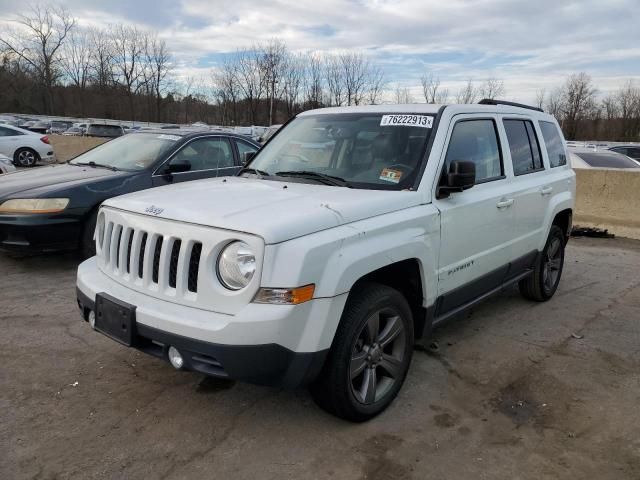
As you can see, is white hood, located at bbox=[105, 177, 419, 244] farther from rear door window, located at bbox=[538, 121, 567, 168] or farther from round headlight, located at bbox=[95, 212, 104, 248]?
rear door window, located at bbox=[538, 121, 567, 168]

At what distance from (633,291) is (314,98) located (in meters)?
51.2

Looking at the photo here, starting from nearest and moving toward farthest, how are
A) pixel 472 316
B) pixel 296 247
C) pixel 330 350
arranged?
pixel 296 247 → pixel 330 350 → pixel 472 316

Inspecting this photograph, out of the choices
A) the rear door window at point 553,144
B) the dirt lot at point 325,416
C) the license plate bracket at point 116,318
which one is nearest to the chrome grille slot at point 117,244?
the license plate bracket at point 116,318

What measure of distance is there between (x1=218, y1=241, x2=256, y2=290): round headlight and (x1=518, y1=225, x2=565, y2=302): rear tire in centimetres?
357

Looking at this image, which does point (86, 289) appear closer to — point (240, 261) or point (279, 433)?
point (240, 261)

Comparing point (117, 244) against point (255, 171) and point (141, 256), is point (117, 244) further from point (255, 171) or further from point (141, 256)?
point (255, 171)

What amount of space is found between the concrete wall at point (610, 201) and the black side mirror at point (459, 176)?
22.6 ft

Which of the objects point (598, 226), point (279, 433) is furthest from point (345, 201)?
point (598, 226)

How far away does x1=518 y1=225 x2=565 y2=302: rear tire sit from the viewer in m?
5.28

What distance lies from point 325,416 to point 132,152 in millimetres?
4964

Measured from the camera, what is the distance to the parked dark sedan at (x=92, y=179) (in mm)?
5645

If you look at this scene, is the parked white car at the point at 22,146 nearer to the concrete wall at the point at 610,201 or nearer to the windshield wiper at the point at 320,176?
the concrete wall at the point at 610,201

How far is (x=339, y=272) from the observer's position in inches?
105

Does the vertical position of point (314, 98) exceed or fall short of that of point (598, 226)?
it exceeds it
